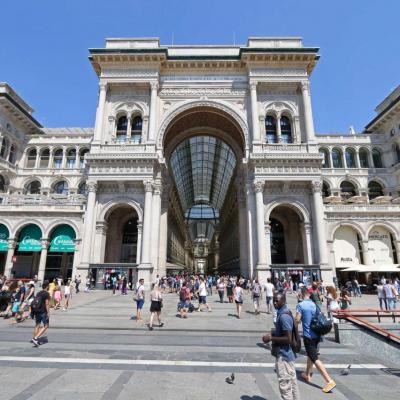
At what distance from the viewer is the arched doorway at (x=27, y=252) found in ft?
106

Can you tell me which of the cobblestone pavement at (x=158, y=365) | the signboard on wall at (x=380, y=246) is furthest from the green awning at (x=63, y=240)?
the signboard on wall at (x=380, y=246)

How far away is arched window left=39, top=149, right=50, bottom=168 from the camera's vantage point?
140 ft

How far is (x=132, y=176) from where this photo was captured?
2964 centimetres

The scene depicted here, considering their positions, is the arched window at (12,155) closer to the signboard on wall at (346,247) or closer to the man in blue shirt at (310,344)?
the signboard on wall at (346,247)

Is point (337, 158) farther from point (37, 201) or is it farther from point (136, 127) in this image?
point (37, 201)

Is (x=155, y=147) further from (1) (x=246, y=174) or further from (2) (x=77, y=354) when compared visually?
(2) (x=77, y=354)

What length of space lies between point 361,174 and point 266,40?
22.9 meters

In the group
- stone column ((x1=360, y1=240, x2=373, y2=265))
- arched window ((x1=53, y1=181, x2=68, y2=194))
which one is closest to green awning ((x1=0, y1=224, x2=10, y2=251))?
arched window ((x1=53, y1=181, x2=68, y2=194))

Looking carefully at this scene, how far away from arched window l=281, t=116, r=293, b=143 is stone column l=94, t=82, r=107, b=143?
21356mm

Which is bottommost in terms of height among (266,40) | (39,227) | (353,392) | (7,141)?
(353,392)

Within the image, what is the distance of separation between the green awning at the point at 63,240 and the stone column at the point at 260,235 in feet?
69.1

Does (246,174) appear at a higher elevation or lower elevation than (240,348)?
higher

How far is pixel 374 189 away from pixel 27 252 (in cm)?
4816

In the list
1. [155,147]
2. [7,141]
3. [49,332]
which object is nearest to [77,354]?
[49,332]
